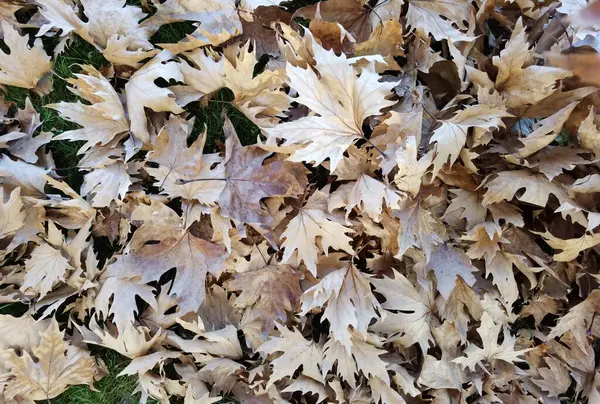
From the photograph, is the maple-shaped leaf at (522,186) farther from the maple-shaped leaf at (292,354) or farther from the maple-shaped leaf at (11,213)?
the maple-shaped leaf at (11,213)

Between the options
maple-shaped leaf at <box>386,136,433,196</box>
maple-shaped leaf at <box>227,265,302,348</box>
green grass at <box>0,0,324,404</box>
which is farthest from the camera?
green grass at <box>0,0,324,404</box>

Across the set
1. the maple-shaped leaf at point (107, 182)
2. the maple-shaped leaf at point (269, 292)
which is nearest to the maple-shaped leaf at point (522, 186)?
the maple-shaped leaf at point (269, 292)

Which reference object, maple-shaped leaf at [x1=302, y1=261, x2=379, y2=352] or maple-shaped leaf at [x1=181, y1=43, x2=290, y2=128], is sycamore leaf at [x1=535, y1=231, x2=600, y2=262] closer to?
maple-shaped leaf at [x1=302, y1=261, x2=379, y2=352]

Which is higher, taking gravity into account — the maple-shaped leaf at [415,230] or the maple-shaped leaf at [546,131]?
the maple-shaped leaf at [546,131]

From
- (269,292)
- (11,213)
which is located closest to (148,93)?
(11,213)

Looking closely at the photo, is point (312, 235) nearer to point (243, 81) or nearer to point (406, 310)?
point (406, 310)

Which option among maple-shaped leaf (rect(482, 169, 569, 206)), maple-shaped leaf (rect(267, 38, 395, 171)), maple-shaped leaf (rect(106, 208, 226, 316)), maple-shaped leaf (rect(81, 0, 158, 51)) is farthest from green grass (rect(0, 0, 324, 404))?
maple-shaped leaf (rect(482, 169, 569, 206))
